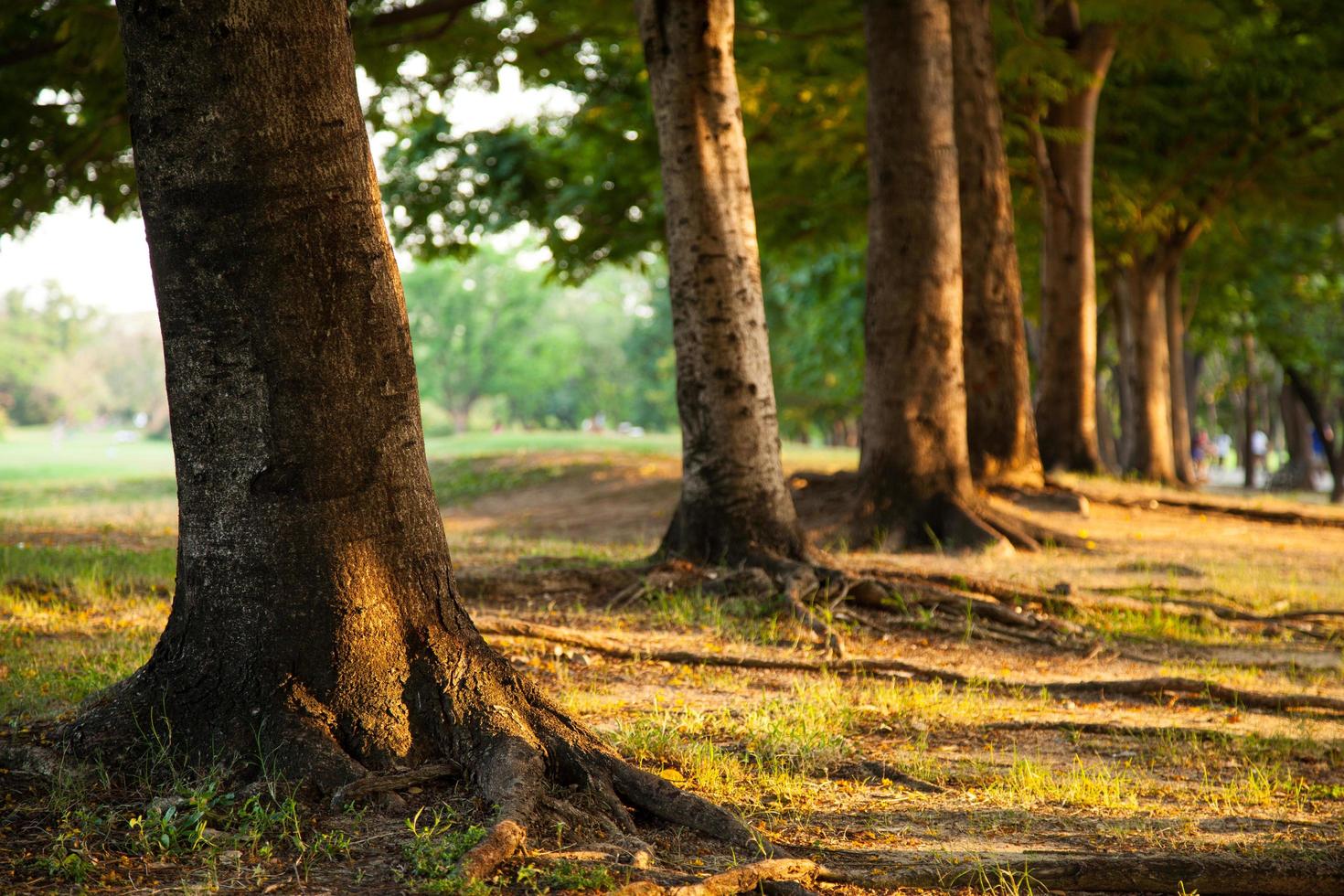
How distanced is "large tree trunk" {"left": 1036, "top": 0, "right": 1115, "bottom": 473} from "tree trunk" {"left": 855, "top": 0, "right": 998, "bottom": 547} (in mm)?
6438

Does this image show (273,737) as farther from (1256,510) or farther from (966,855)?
(1256,510)

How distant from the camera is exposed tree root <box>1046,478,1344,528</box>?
46.0 feet

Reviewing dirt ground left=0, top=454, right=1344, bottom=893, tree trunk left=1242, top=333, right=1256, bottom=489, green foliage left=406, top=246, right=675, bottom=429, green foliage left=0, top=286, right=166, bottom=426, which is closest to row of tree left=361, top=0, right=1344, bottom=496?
dirt ground left=0, top=454, right=1344, bottom=893

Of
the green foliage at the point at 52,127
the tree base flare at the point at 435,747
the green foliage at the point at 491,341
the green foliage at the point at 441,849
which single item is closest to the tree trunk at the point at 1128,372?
the green foliage at the point at 52,127

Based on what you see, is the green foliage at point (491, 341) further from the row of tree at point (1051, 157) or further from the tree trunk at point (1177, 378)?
the row of tree at point (1051, 157)

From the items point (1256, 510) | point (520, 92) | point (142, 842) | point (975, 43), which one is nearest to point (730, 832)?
point (142, 842)

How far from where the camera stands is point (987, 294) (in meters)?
13.4

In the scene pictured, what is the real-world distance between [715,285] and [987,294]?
6135 mm

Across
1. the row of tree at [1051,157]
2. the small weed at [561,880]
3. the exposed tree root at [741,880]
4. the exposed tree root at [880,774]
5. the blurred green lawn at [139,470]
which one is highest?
the row of tree at [1051,157]

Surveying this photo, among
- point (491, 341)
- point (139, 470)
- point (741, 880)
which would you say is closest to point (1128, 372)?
point (741, 880)

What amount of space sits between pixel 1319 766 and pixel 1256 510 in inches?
418

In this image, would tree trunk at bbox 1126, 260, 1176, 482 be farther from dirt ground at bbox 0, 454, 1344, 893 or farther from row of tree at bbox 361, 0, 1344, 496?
dirt ground at bbox 0, 454, 1344, 893

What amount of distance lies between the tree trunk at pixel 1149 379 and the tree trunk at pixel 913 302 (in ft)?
35.4

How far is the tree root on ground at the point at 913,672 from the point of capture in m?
6.38
